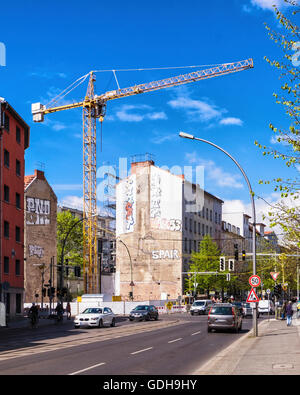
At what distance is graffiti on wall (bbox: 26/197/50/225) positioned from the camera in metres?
80.8

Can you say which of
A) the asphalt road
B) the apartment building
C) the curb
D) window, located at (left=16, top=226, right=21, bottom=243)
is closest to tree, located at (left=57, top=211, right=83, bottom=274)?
the apartment building

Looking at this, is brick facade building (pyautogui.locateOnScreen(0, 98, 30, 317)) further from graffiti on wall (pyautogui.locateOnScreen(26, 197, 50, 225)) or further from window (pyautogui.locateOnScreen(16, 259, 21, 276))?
graffiti on wall (pyautogui.locateOnScreen(26, 197, 50, 225))

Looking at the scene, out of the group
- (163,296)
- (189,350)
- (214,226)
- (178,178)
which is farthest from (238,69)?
(189,350)

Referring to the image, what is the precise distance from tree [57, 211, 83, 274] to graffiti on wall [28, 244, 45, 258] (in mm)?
15795

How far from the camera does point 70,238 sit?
102 meters

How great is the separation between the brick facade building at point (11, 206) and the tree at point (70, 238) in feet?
142

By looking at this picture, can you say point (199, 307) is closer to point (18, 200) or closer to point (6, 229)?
point (18, 200)

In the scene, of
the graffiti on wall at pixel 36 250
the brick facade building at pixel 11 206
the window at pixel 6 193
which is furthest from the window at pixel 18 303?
the graffiti on wall at pixel 36 250

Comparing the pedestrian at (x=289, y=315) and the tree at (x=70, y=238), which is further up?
the tree at (x=70, y=238)

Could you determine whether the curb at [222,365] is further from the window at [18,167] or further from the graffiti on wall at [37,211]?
the graffiti on wall at [37,211]

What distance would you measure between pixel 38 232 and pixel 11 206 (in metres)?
30.0

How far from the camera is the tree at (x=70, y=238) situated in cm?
9956

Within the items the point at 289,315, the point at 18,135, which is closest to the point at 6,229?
the point at 18,135
